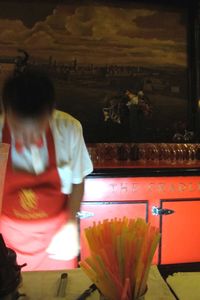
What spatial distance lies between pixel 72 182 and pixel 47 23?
188 centimetres

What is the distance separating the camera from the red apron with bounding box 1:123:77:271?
1286 millimetres

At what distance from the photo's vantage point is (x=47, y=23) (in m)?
2.85

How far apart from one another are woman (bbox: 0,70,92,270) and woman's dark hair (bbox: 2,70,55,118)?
0.49 ft

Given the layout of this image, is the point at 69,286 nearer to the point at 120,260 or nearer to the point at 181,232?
the point at 120,260

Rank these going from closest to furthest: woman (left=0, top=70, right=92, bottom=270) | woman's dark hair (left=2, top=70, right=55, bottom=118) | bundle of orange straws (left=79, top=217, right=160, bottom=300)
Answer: bundle of orange straws (left=79, top=217, right=160, bottom=300), woman's dark hair (left=2, top=70, right=55, bottom=118), woman (left=0, top=70, right=92, bottom=270)

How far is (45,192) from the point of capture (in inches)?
51.2

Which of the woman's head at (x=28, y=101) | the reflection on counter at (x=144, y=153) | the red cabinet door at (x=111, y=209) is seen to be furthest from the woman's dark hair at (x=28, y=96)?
the reflection on counter at (x=144, y=153)

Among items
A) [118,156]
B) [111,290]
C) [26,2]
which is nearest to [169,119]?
[118,156]

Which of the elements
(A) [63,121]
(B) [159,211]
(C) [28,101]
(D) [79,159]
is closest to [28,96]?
(C) [28,101]

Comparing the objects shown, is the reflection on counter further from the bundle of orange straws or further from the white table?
the bundle of orange straws

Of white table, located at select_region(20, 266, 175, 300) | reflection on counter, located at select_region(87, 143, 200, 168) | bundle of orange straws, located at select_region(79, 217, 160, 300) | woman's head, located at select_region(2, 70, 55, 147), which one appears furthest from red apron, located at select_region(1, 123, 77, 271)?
reflection on counter, located at select_region(87, 143, 200, 168)

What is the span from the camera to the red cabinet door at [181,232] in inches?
88.0

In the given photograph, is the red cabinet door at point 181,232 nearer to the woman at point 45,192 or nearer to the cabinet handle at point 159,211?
the cabinet handle at point 159,211

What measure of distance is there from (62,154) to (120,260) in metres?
0.68
